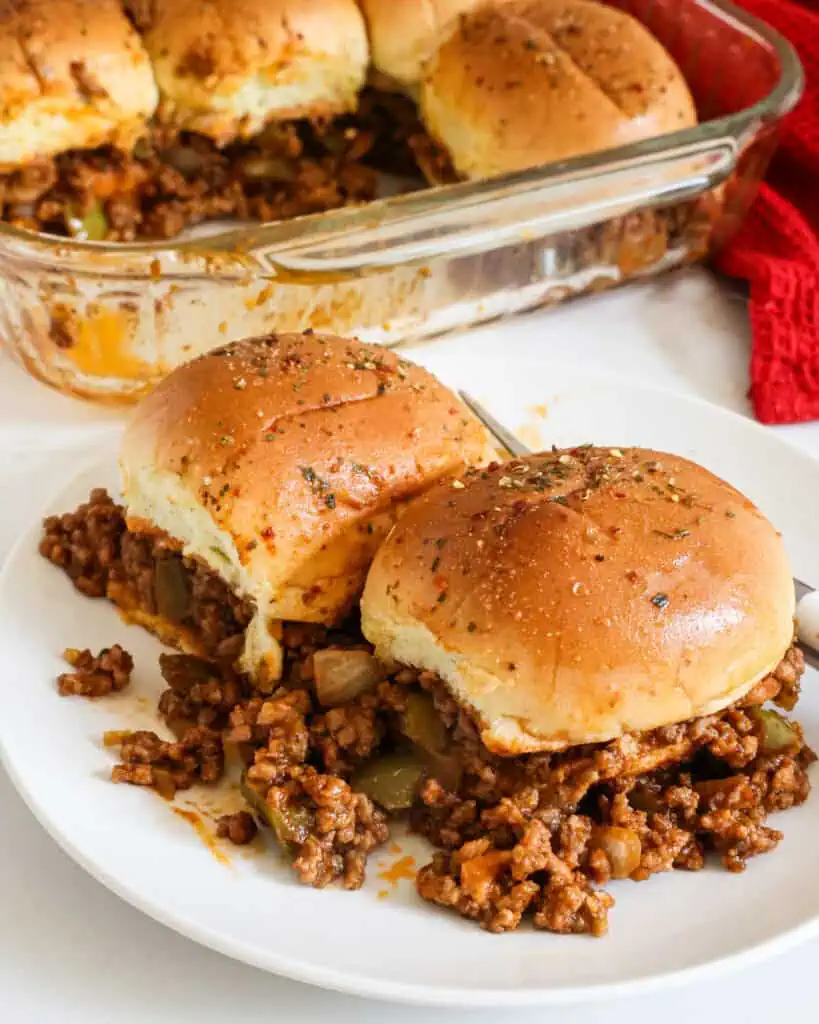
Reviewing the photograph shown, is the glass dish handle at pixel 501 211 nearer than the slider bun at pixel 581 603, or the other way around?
the slider bun at pixel 581 603

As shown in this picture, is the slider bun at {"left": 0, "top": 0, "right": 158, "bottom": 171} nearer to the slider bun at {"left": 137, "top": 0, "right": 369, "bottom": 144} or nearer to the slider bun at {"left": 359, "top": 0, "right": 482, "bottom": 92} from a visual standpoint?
the slider bun at {"left": 137, "top": 0, "right": 369, "bottom": 144}

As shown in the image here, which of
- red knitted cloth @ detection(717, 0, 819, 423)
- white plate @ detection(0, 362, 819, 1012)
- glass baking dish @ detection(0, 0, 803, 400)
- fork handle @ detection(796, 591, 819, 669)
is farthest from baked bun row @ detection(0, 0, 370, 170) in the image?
fork handle @ detection(796, 591, 819, 669)

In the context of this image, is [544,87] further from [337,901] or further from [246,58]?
[337,901]

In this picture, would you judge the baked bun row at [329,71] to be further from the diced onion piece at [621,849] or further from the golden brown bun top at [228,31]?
the diced onion piece at [621,849]

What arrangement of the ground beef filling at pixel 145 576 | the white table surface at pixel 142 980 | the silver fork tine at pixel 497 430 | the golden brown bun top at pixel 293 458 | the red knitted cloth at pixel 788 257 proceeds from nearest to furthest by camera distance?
the white table surface at pixel 142 980
the golden brown bun top at pixel 293 458
the ground beef filling at pixel 145 576
the silver fork tine at pixel 497 430
the red knitted cloth at pixel 788 257

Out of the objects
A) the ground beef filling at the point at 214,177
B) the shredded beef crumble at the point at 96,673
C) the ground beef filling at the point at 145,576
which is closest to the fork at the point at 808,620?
the ground beef filling at the point at 145,576

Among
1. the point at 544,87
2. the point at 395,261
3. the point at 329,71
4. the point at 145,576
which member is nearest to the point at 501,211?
the point at 395,261

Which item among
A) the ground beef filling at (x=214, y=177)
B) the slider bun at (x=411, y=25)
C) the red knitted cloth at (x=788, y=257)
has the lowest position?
the red knitted cloth at (x=788, y=257)
